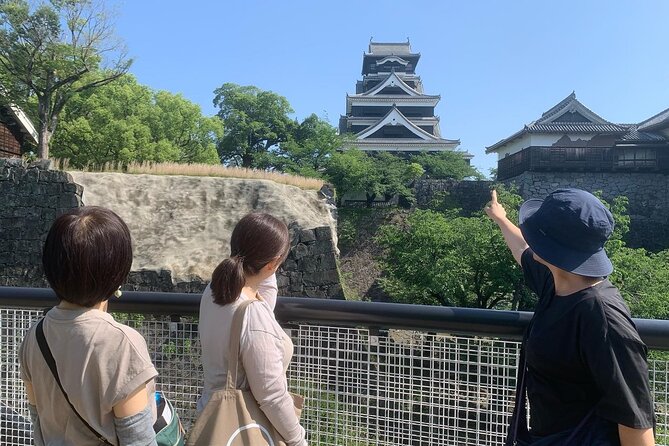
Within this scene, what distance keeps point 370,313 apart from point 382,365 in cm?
21

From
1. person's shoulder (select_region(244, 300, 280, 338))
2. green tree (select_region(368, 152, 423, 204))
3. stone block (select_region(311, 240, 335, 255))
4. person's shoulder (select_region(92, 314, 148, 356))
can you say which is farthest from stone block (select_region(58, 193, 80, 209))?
green tree (select_region(368, 152, 423, 204))

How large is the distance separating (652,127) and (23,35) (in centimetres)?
2373

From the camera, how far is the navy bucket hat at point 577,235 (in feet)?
3.73

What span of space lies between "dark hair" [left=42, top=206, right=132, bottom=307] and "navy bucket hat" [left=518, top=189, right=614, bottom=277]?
0.92 meters

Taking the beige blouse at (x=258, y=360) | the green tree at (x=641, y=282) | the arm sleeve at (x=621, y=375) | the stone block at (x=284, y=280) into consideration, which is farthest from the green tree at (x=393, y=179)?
the arm sleeve at (x=621, y=375)

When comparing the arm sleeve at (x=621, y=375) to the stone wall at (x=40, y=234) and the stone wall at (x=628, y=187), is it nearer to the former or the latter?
the stone wall at (x=40, y=234)

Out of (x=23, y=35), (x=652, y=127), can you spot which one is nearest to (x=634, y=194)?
(x=652, y=127)

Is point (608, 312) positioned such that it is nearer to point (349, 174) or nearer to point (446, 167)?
point (349, 174)

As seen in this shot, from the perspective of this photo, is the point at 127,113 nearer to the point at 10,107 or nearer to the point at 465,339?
the point at 10,107

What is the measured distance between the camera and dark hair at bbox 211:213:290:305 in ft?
4.59

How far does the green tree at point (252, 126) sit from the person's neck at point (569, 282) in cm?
2533

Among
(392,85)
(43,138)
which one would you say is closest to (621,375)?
(43,138)

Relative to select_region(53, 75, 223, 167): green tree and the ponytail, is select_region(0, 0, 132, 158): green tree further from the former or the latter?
the ponytail

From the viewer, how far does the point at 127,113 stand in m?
22.2
